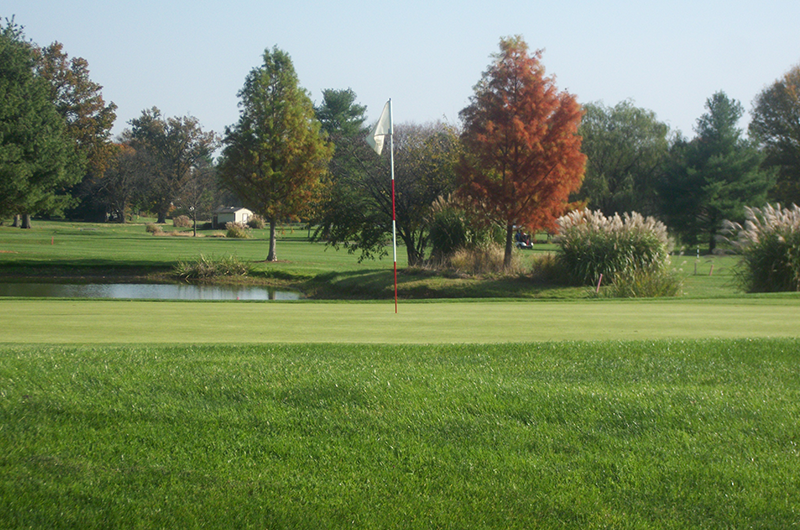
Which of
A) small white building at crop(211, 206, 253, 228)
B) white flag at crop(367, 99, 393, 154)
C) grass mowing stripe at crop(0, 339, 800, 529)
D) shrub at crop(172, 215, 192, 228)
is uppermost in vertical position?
small white building at crop(211, 206, 253, 228)

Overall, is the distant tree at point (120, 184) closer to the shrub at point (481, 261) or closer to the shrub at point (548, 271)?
the shrub at point (481, 261)

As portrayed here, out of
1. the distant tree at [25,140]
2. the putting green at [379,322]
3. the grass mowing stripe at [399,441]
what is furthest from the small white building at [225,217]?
the grass mowing stripe at [399,441]

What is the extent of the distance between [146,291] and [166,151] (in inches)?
2863

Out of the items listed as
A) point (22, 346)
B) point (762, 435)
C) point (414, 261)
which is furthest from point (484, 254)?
point (762, 435)

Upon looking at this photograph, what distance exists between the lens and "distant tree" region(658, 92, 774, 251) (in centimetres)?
5009

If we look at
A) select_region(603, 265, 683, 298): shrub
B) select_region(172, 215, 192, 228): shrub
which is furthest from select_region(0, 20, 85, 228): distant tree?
select_region(172, 215, 192, 228): shrub

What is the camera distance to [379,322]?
10.0 meters

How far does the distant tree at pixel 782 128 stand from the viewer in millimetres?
58719

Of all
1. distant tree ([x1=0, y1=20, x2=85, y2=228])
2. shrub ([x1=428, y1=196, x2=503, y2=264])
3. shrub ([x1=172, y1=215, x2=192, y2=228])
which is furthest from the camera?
shrub ([x1=172, y1=215, x2=192, y2=228])

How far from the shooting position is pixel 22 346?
771 centimetres

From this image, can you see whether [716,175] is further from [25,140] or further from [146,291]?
[25,140]

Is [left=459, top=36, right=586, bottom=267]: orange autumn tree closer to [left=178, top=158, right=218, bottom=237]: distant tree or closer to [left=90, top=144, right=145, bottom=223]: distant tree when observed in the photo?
[left=178, top=158, right=218, bottom=237]: distant tree

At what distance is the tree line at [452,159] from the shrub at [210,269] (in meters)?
3.90

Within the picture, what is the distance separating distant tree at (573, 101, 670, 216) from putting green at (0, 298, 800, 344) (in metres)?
46.6
